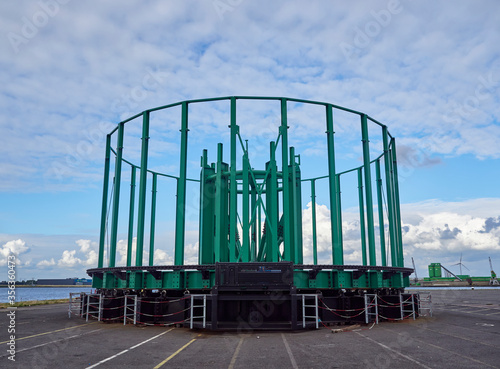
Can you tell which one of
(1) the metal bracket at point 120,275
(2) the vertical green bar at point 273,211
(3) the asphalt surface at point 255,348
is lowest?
(3) the asphalt surface at point 255,348

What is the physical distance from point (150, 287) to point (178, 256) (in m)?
3.38

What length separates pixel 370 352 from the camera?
11.9 m

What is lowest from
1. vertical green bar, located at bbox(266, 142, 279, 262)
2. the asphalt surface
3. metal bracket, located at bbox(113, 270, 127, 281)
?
the asphalt surface

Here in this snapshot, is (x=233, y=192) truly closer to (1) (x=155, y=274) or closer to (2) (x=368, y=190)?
(1) (x=155, y=274)

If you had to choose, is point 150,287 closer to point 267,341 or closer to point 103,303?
point 103,303

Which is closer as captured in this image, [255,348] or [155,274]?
[255,348]

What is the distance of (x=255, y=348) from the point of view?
42.1 feet

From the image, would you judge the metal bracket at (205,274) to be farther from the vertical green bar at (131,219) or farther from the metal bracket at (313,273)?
the vertical green bar at (131,219)

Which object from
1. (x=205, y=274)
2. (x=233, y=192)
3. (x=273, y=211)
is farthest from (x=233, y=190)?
(x=205, y=274)

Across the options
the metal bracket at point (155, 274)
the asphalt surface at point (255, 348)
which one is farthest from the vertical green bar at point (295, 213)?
the asphalt surface at point (255, 348)

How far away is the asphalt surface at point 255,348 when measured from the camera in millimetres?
10453

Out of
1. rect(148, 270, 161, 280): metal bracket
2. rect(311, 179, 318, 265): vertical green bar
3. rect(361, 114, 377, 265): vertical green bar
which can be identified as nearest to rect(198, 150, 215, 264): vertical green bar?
rect(148, 270, 161, 280): metal bracket

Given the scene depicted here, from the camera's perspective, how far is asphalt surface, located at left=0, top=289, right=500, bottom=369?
10.5 m

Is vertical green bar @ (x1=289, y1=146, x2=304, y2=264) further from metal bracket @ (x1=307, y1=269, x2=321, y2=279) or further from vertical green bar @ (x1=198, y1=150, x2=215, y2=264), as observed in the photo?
metal bracket @ (x1=307, y1=269, x2=321, y2=279)
